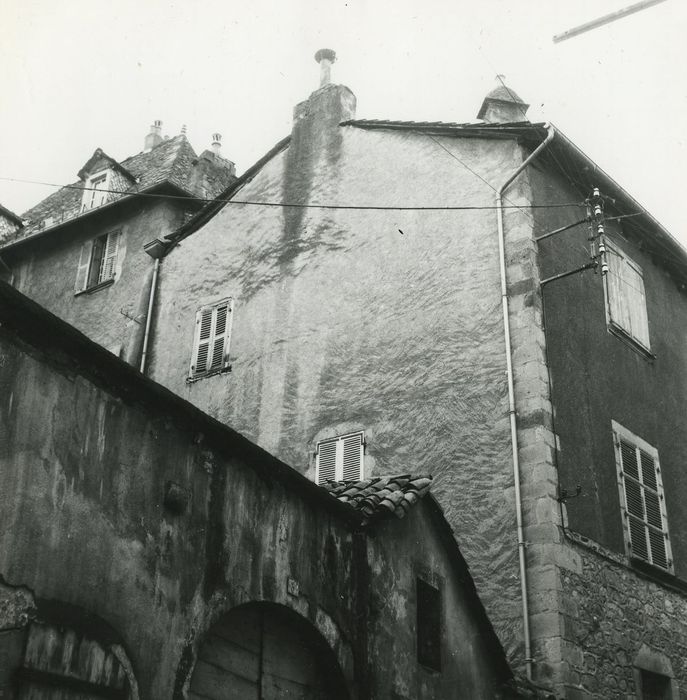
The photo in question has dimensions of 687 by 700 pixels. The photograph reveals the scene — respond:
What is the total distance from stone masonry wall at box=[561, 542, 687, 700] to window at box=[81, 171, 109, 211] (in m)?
10.9

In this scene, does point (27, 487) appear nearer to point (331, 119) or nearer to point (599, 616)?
point (599, 616)

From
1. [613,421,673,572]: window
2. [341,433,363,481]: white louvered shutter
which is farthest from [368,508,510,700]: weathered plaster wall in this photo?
[613,421,673,572]: window

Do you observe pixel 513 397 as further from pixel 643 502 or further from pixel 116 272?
pixel 116 272

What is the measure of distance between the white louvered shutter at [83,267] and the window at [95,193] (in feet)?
2.72

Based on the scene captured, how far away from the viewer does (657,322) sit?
1417 centimetres

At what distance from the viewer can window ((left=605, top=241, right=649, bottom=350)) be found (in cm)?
1312

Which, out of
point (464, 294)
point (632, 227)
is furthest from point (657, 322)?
point (464, 294)

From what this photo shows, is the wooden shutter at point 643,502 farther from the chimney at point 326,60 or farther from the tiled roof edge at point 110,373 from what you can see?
the chimney at point 326,60

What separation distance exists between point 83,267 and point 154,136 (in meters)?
5.74

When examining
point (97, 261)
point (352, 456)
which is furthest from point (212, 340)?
point (97, 261)

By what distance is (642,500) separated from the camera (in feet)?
40.2

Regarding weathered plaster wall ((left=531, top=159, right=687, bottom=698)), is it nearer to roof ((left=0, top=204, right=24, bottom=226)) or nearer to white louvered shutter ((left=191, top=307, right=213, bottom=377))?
white louvered shutter ((left=191, top=307, right=213, bottom=377))

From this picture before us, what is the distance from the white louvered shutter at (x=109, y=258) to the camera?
1683cm

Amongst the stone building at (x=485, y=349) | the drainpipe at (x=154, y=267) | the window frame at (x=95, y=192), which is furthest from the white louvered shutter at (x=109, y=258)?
the stone building at (x=485, y=349)
